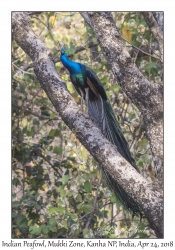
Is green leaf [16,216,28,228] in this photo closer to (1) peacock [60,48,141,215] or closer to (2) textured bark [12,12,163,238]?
(1) peacock [60,48,141,215]

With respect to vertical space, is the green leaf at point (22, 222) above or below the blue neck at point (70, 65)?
below

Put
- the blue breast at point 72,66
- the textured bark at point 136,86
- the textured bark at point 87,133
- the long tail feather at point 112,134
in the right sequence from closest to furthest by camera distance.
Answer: the textured bark at point 87,133
the textured bark at point 136,86
the long tail feather at point 112,134
the blue breast at point 72,66

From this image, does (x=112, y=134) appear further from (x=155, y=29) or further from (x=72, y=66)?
(x=155, y=29)

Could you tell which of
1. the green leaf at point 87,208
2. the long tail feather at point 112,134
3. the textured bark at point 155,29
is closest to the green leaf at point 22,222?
the green leaf at point 87,208

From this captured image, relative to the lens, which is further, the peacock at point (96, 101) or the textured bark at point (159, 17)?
the peacock at point (96, 101)

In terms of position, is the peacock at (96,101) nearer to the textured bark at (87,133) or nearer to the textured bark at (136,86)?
the textured bark at (87,133)

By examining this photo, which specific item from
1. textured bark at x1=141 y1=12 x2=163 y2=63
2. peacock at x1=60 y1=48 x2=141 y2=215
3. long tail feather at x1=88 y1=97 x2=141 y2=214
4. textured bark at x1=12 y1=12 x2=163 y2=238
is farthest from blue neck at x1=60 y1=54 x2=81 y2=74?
textured bark at x1=141 y1=12 x2=163 y2=63

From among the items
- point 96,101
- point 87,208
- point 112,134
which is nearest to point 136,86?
point 112,134
